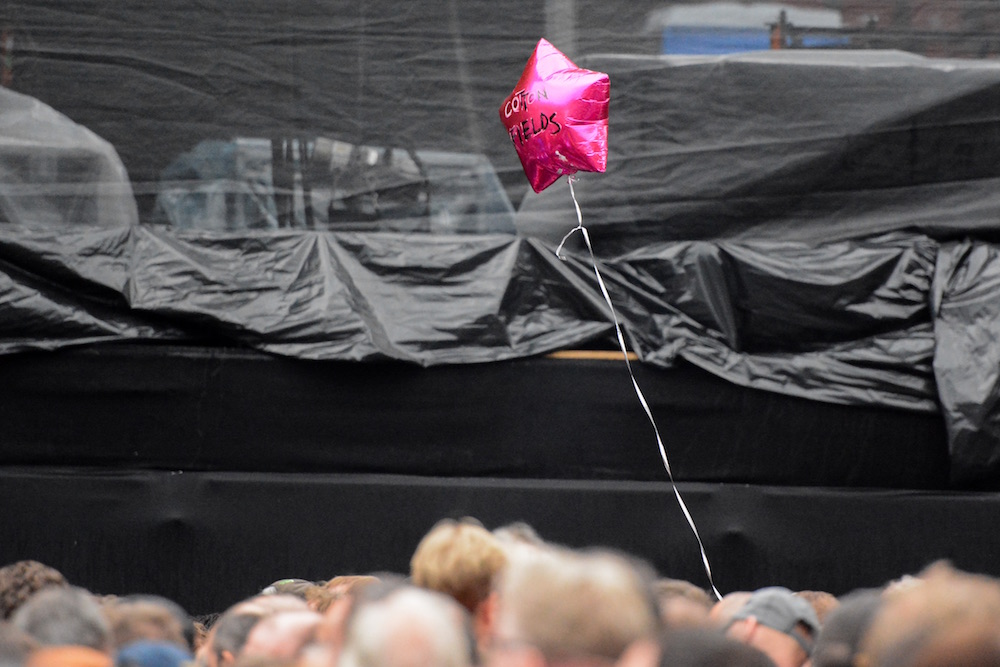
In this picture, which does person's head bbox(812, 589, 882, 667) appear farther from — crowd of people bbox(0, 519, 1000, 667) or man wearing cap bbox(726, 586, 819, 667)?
man wearing cap bbox(726, 586, 819, 667)

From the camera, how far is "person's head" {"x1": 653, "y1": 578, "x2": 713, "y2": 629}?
2.83 meters

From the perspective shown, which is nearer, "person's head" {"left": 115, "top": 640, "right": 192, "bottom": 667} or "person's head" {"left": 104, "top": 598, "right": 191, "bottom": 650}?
"person's head" {"left": 115, "top": 640, "right": 192, "bottom": 667}

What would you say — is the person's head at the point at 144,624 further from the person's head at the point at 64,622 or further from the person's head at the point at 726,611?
the person's head at the point at 726,611

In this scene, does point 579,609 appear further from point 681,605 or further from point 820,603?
point 820,603

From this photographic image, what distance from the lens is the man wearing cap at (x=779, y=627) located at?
9.97 feet

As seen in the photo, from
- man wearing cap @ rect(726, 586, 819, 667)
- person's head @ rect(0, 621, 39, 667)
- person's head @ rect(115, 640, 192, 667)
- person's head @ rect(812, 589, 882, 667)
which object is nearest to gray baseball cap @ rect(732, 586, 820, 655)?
man wearing cap @ rect(726, 586, 819, 667)

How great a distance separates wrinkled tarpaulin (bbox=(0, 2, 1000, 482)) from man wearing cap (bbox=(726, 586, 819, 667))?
87.2 inches

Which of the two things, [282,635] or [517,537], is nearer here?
[282,635]

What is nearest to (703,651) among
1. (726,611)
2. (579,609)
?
(579,609)

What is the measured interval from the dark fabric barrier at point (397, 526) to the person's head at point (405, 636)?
3105mm

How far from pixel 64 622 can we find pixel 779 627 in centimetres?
171

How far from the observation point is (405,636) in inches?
84.7

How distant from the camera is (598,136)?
5.02 meters

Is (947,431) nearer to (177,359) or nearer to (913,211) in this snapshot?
(913,211)
